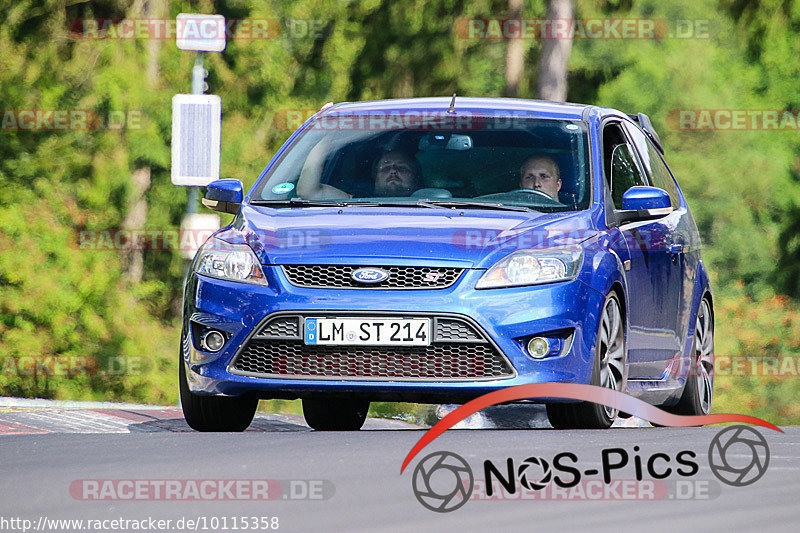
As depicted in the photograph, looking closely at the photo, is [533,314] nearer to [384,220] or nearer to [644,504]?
[384,220]

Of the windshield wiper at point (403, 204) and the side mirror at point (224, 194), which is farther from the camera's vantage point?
the side mirror at point (224, 194)

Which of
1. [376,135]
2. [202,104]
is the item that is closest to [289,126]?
[202,104]

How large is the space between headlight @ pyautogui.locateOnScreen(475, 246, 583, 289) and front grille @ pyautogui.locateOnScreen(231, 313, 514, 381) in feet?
0.94

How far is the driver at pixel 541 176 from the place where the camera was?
938 centimetres

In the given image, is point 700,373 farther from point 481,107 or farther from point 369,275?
point 369,275

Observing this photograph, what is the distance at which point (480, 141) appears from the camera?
385 inches

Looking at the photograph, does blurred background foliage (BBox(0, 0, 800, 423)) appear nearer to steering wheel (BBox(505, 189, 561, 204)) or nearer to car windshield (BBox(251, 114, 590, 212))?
car windshield (BBox(251, 114, 590, 212))

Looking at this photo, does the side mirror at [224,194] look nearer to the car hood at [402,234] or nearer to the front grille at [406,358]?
the car hood at [402,234]

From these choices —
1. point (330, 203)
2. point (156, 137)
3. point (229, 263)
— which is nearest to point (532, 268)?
point (330, 203)

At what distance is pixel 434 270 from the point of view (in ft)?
27.3

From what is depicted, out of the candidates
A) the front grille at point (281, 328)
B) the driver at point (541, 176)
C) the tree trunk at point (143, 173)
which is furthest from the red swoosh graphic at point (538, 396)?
the tree trunk at point (143, 173)

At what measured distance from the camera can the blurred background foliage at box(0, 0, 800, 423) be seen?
2897 centimetres

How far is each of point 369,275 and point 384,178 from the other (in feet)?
4.50

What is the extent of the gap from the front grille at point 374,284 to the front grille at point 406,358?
0.18 meters
